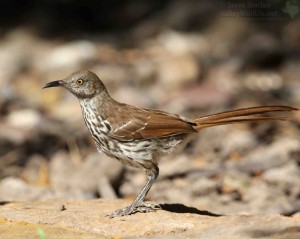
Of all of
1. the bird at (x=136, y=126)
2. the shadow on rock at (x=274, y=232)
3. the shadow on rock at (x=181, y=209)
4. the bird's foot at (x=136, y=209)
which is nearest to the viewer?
the shadow on rock at (x=274, y=232)

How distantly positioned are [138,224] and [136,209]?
0.41m

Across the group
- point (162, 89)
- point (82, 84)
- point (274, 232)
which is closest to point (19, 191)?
point (82, 84)

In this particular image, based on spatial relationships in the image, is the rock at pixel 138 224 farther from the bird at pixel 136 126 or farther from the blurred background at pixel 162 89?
the blurred background at pixel 162 89

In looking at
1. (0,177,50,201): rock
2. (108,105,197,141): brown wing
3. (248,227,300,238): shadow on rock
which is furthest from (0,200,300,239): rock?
(0,177,50,201): rock

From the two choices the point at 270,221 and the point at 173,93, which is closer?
the point at 270,221

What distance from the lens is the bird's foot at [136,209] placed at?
4841 mm

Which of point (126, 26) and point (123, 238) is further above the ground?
point (126, 26)

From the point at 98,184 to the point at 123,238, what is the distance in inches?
93.7

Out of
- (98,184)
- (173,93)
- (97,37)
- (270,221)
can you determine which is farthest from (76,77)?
(97,37)

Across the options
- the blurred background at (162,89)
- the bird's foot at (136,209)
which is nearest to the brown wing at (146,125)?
the bird's foot at (136,209)

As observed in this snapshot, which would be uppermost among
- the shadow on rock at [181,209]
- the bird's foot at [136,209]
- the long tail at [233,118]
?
the long tail at [233,118]

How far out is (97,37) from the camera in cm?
1154

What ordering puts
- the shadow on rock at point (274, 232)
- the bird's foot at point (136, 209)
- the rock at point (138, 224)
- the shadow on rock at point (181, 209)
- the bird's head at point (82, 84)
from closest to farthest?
the shadow on rock at point (274, 232), the rock at point (138, 224), the bird's foot at point (136, 209), the shadow on rock at point (181, 209), the bird's head at point (82, 84)

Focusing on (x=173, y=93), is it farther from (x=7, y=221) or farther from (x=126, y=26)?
(x=7, y=221)
